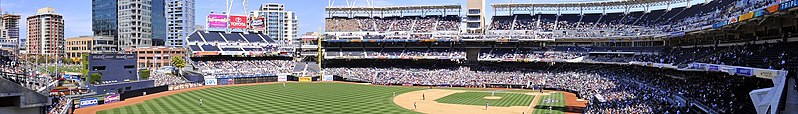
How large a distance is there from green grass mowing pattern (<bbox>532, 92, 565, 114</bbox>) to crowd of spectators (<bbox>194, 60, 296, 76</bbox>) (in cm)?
3779

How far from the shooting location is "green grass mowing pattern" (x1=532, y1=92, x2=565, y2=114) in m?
36.6

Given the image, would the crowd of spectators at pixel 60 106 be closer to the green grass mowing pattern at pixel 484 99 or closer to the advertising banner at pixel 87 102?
the advertising banner at pixel 87 102

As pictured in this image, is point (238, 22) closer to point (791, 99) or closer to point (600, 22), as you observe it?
point (600, 22)

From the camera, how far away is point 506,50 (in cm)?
7175

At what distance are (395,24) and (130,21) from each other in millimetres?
78579

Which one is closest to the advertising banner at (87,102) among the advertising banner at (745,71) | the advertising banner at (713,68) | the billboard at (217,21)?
the advertising banner at (713,68)

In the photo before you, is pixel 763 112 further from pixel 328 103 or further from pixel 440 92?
pixel 440 92

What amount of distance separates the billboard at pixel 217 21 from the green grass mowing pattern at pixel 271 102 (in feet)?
91.6

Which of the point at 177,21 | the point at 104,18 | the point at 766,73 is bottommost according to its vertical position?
the point at 766,73

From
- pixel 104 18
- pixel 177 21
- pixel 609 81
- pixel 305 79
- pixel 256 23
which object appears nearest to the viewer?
pixel 609 81

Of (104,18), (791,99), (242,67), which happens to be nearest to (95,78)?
(242,67)

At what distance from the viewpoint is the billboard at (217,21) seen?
81312 millimetres

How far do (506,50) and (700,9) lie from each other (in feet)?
76.1

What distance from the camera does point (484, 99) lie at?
46469 mm
